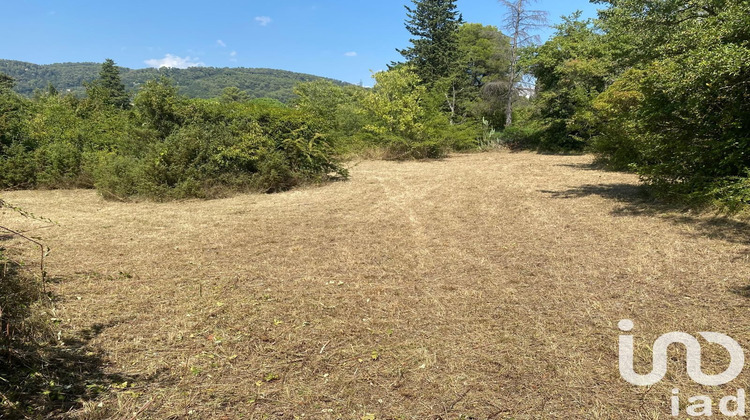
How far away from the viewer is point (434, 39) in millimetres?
29906

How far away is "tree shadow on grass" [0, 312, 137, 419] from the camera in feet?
6.89

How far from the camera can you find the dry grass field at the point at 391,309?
2.34m

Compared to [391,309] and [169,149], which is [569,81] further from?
[391,309]

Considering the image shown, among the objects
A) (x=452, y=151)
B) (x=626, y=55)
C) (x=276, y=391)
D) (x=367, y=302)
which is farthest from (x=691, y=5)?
(x=452, y=151)

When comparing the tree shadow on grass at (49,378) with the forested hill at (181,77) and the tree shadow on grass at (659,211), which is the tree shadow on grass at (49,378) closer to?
the tree shadow on grass at (659,211)

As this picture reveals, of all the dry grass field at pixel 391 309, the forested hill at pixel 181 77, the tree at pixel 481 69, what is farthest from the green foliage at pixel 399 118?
the forested hill at pixel 181 77

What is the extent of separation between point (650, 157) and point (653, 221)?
1887 millimetres

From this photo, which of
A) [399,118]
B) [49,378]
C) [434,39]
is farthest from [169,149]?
[434,39]

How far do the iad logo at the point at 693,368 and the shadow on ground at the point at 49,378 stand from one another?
3.19m

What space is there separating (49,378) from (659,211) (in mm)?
7956

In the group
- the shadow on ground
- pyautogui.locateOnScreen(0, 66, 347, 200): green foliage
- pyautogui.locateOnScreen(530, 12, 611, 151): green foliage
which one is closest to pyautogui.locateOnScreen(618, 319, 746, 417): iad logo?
the shadow on ground

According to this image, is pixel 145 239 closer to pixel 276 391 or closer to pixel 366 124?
pixel 276 391

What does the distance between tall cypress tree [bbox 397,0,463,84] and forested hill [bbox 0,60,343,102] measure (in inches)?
2848

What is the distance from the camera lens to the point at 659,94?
664 cm
